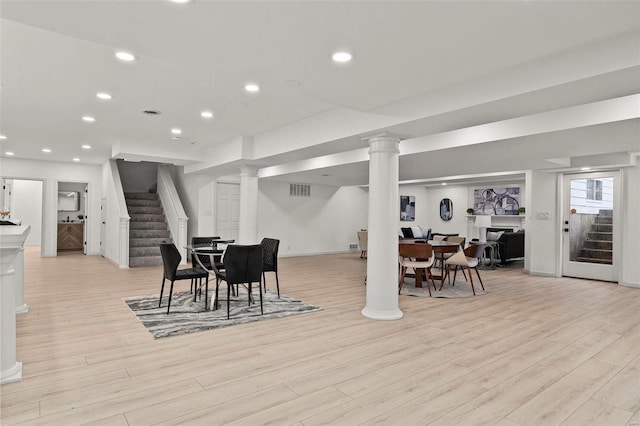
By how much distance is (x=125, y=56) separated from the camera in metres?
3.38

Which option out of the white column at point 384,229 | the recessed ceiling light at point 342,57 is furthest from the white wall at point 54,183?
the recessed ceiling light at point 342,57

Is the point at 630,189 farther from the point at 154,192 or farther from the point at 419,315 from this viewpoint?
the point at 154,192

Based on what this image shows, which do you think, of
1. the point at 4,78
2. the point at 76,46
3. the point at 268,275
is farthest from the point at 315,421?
the point at 268,275

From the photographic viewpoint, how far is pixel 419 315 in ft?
15.7

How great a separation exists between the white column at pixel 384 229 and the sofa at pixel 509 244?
588 cm

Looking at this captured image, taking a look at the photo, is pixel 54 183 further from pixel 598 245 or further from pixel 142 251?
pixel 598 245

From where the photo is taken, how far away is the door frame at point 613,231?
7.41 meters

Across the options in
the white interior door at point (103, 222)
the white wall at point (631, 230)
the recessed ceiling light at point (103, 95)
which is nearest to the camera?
the recessed ceiling light at point (103, 95)

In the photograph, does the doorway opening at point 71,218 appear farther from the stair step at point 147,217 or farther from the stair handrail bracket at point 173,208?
the stair handrail bracket at point 173,208

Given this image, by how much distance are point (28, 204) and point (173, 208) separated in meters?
6.98

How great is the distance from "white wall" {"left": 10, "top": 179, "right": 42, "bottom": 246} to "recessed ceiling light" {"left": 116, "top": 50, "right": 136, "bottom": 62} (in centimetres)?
1199

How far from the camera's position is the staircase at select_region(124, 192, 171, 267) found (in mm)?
9125

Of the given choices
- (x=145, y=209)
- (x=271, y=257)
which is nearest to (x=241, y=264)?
(x=271, y=257)

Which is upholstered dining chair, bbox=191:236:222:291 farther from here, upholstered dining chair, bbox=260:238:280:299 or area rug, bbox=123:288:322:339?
upholstered dining chair, bbox=260:238:280:299
